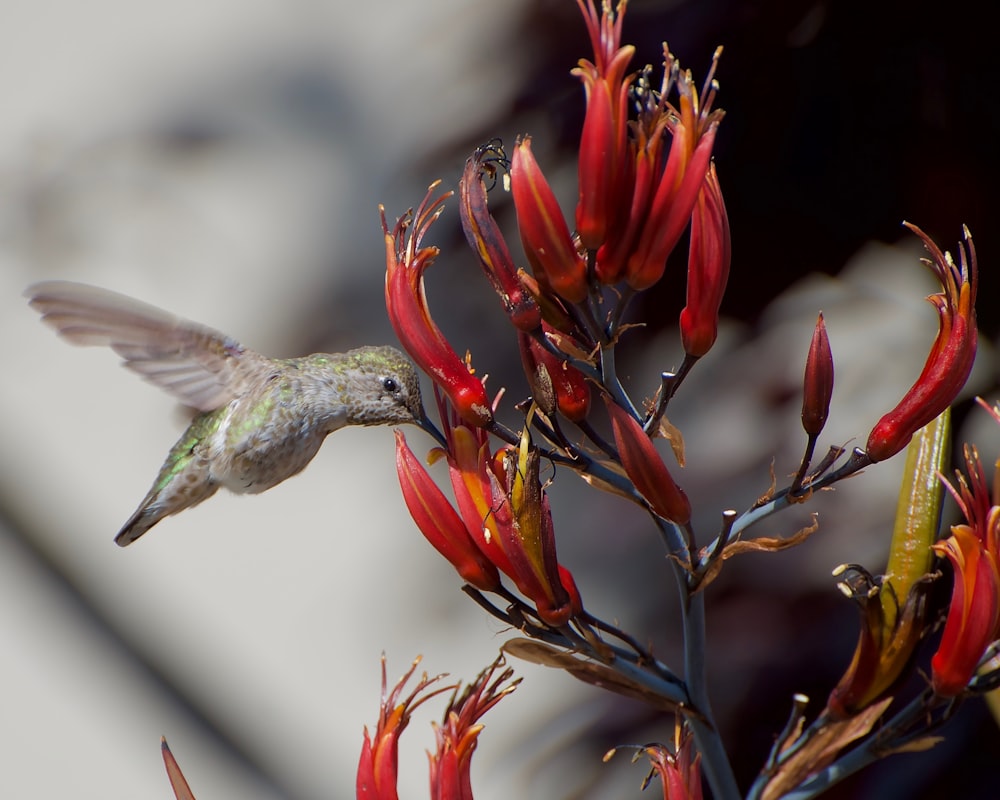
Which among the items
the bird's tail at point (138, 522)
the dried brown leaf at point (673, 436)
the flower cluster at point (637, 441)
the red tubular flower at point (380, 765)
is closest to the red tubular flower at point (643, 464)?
the flower cluster at point (637, 441)

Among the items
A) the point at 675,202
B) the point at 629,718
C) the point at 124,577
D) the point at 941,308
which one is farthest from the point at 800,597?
the point at 124,577

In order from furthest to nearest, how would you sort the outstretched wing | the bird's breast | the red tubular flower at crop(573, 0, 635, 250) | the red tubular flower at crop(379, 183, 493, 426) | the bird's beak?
the bird's breast → the outstretched wing → the bird's beak → the red tubular flower at crop(379, 183, 493, 426) → the red tubular flower at crop(573, 0, 635, 250)

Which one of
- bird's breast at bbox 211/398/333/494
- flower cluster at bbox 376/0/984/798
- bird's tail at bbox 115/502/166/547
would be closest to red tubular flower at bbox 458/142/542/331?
flower cluster at bbox 376/0/984/798

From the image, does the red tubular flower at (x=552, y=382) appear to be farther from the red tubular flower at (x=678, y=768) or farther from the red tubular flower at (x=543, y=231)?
the red tubular flower at (x=678, y=768)

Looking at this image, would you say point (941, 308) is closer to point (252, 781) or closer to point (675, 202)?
point (675, 202)

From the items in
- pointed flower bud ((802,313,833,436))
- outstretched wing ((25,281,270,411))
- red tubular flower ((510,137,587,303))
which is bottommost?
pointed flower bud ((802,313,833,436))

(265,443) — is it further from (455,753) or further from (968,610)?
(968,610)

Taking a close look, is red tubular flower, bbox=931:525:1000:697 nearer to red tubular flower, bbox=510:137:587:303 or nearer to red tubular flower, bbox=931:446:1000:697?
red tubular flower, bbox=931:446:1000:697
